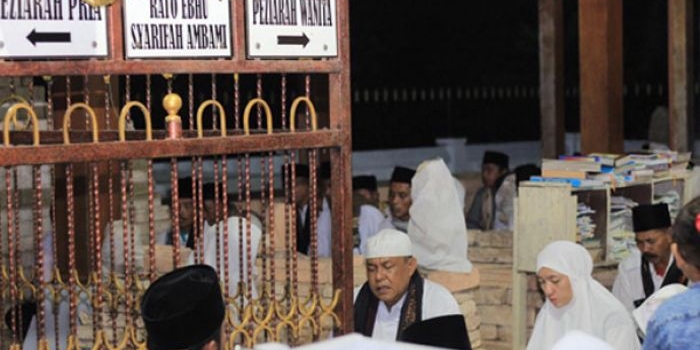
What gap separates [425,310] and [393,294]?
0.20 meters

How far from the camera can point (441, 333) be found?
5938 millimetres

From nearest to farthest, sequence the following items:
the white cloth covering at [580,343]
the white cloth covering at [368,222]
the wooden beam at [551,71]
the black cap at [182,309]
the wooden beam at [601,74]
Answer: the white cloth covering at [580,343]
the black cap at [182,309]
the wooden beam at [601,74]
the white cloth covering at [368,222]
the wooden beam at [551,71]

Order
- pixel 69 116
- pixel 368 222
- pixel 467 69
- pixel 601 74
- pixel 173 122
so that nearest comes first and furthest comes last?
pixel 69 116, pixel 173 122, pixel 601 74, pixel 368 222, pixel 467 69

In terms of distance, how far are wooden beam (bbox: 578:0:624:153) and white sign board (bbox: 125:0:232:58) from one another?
588 centimetres

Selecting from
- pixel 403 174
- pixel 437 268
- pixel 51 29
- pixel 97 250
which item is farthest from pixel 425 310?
pixel 403 174

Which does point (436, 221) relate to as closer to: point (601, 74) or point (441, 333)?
point (601, 74)

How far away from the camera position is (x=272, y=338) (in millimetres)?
4465

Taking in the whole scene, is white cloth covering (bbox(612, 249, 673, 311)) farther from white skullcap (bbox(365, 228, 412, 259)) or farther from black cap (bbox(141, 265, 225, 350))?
black cap (bbox(141, 265, 225, 350))

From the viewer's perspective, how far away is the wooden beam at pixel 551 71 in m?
13.1

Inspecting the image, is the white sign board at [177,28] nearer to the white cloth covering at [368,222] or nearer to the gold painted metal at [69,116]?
the gold painted metal at [69,116]

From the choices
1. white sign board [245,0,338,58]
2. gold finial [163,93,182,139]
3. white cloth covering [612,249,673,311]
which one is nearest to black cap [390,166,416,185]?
white cloth covering [612,249,673,311]

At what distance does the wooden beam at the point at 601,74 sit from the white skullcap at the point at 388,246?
349cm

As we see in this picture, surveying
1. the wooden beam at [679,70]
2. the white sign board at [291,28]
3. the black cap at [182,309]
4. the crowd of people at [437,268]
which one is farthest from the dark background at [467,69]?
the black cap at [182,309]

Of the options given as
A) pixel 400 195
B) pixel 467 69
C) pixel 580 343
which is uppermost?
pixel 467 69
